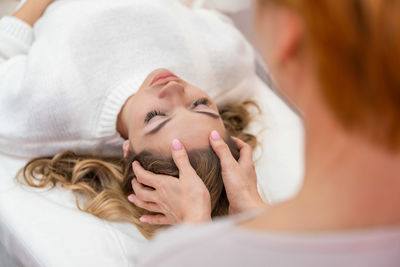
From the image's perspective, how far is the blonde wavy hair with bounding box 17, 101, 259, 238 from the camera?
3.64ft

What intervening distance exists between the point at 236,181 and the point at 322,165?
0.59 meters

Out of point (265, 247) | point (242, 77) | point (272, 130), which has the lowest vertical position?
point (272, 130)

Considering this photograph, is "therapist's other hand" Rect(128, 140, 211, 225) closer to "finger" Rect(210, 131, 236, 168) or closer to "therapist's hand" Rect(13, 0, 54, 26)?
"finger" Rect(210, 131, 236, 168)

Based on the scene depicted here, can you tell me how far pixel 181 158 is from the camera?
1.06 metres

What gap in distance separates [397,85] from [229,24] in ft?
4.32

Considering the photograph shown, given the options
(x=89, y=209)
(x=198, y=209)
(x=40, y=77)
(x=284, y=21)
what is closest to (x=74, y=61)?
(x=40, y=77)

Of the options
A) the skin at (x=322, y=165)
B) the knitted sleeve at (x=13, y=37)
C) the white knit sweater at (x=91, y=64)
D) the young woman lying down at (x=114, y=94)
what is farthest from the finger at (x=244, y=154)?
the knitted sleeve at (x=13, y=37)

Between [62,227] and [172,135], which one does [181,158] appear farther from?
[62,227]

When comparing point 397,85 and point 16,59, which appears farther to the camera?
point 16,59

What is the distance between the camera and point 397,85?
16.1 inches

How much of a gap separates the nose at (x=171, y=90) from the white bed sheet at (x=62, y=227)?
36 cm

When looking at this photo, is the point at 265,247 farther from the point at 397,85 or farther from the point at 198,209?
the point at 198,209

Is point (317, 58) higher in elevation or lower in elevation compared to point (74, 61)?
higher

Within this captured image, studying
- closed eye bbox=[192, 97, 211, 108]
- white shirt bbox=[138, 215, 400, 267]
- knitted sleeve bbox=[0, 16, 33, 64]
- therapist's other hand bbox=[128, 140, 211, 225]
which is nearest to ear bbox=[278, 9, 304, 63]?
white shirt bbox=[138, 215, 400, 267]
